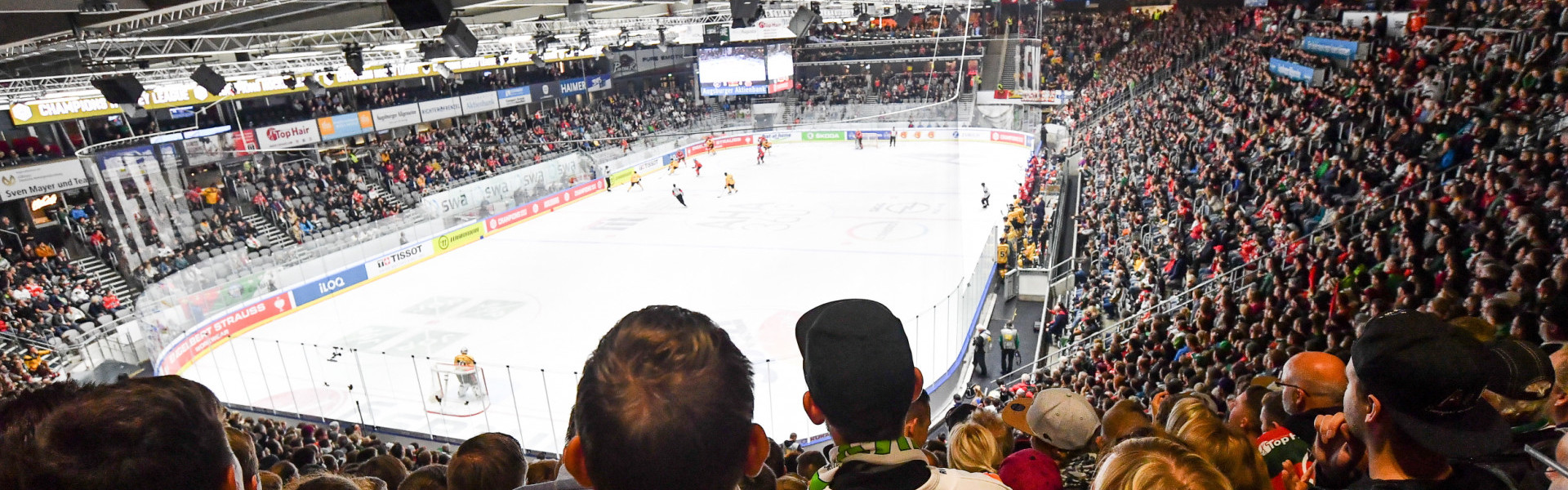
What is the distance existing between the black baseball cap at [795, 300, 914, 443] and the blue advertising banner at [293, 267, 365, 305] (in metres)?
17.6

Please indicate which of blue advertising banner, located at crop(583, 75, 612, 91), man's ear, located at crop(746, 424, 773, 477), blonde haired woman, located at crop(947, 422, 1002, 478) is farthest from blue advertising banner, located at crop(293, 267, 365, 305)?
blue advertising banner, located at crop(583, 75, 612, 91)

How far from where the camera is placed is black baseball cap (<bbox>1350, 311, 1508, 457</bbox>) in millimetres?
1680

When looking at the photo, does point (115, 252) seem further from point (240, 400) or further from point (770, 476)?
point (770, 476)

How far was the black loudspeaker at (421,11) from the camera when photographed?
793cm

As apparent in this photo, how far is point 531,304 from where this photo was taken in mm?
15211

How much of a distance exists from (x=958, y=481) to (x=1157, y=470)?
0.39 m

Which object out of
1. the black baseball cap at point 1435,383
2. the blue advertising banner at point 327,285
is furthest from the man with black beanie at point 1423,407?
the blue advertising banner at point 327,285

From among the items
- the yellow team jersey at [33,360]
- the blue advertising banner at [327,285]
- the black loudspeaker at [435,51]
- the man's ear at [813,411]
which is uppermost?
the black loudspeaker at [435,51]

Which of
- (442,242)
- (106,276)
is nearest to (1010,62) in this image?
(442,242)

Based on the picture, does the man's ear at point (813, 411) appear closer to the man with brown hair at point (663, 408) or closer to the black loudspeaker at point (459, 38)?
the man with brown hair at point (663, 408)

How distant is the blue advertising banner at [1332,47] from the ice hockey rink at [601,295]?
7.30 metres

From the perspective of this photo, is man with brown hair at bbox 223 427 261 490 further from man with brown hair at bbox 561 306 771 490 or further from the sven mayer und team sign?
the sven mayer und team sign

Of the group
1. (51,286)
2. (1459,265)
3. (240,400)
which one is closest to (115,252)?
(51,286)

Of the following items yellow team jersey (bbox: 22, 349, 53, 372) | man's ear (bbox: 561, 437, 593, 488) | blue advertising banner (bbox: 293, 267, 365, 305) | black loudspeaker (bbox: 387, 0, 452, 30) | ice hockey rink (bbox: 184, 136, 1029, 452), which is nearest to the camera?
man's ear (bbox: 561, 437, 593, 488)
